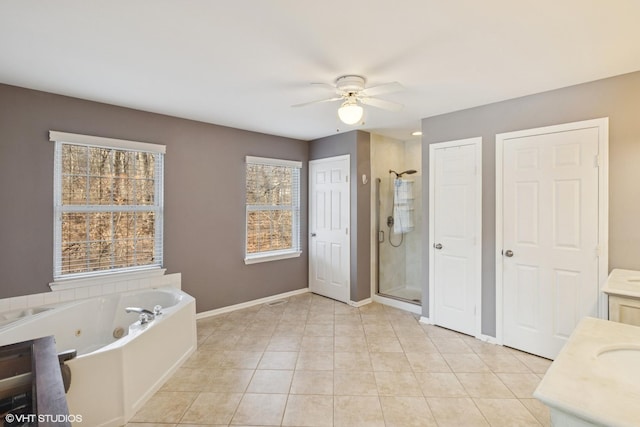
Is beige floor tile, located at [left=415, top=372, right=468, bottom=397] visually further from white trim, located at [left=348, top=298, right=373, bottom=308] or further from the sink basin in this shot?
white trim, located at [left=348, top=298, right=373, bottom=308]

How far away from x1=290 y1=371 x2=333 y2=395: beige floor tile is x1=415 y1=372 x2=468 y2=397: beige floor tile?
2.35 feet

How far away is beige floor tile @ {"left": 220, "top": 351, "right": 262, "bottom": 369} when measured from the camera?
8.82 feet

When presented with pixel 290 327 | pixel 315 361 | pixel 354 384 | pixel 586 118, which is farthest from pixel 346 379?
pixel 586 118

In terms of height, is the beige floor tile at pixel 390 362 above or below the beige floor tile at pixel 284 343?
above

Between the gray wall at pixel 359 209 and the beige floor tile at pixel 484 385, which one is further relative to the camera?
the gray wall at pixel 359 209

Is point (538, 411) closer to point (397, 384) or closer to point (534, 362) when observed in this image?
point (534, 362)

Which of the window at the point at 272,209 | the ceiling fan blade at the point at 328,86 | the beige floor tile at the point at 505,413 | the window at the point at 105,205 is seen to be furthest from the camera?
the window at the point at 272,209

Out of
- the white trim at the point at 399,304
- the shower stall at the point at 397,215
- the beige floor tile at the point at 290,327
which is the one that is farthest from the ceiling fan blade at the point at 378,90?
the white trim at the point at 399,304

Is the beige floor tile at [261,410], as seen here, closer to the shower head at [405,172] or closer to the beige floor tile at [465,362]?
the beige floor tile at [465,362]

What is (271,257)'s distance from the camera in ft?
14.8

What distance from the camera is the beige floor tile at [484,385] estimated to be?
2.26 m

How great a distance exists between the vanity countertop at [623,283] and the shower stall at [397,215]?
8.10ft

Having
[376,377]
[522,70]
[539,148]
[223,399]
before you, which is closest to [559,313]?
[539,148]

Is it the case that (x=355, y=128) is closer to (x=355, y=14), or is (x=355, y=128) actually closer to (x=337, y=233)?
(x=337, y=233)
